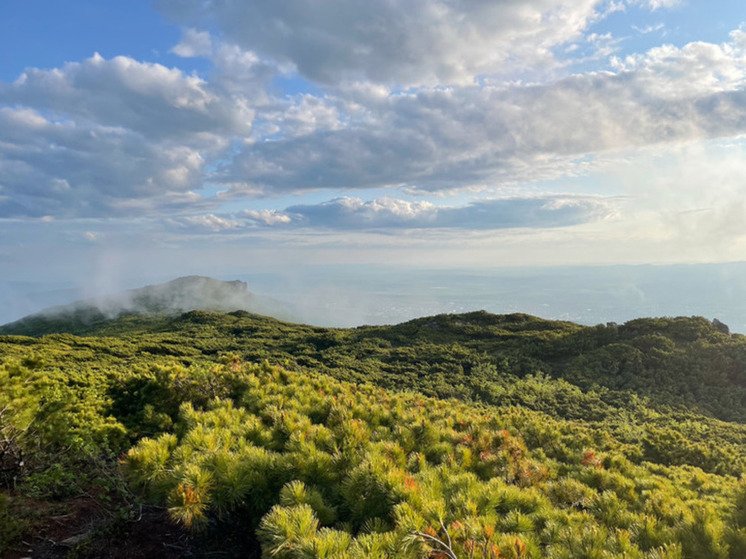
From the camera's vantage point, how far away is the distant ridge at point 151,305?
6531cm

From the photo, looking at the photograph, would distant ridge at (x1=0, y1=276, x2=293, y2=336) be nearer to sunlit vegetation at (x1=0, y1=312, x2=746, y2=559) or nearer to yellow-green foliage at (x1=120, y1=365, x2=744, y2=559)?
sunlit vegetation at (x1=0, y1=312, x2=746, y2=559)

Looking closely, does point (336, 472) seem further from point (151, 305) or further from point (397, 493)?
point (151, 305)

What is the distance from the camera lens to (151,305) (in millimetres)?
80625

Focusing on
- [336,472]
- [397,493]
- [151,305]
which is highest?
[397,493]

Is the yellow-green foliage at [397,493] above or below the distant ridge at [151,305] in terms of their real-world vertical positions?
above

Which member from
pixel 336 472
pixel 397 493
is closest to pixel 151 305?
pixel 336 472

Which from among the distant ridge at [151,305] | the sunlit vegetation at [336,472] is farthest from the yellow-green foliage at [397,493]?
the distant ridge at [151,305]

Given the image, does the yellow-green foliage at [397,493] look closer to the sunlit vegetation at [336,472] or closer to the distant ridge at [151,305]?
the sunlit vegetation at [336,472]

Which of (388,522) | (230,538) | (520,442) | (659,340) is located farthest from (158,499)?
(659,340)

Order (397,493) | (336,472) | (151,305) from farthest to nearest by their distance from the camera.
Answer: (151,305)
(336,472)
(397,493)

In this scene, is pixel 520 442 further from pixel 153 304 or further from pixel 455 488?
pixel 153 304

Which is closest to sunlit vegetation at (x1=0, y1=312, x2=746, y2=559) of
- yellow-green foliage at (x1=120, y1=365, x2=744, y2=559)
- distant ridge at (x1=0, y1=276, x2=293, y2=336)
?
yellow-green foliage at (x1=120, y1=365, x2=744, y2=559)

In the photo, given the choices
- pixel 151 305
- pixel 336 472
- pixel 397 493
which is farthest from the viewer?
pixel 151 305

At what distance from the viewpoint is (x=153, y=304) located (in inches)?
3211
